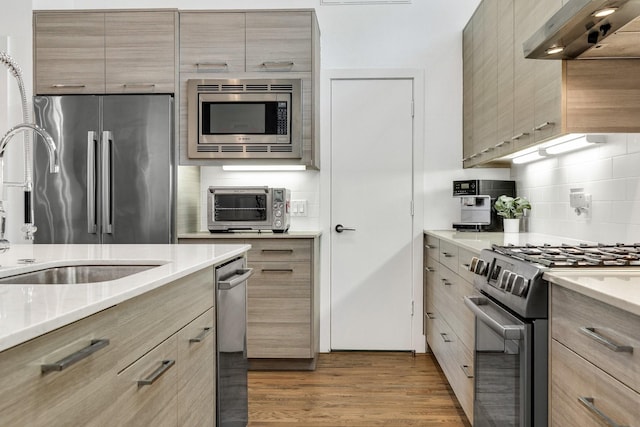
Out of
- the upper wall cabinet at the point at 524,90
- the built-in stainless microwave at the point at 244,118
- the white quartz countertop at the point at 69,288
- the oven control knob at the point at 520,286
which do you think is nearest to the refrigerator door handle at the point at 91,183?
the built-in stainless microwave at the point at 244,118

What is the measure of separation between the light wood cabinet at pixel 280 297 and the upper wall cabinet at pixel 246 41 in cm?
118

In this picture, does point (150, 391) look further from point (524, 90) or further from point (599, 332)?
point (524, 90)

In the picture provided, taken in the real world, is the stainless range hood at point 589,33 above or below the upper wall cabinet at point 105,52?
below

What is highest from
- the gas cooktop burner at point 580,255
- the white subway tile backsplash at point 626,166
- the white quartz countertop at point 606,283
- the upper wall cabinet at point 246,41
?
the upper wall cabinet at point 246,41

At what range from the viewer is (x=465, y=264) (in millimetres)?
2635

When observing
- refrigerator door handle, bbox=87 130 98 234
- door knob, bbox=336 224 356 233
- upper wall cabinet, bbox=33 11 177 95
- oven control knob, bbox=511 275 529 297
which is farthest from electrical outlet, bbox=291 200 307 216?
oven control knob, bbox=511 275 529 297

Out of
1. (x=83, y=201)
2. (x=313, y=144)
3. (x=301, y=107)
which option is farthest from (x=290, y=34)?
(x=83, y=201)

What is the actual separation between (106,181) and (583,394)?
10.00 feet

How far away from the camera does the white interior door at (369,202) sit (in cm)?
410

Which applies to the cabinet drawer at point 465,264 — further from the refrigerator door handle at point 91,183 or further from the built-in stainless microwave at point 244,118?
the refrigerator door handle at point 91,183

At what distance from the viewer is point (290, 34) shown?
11.7 ft

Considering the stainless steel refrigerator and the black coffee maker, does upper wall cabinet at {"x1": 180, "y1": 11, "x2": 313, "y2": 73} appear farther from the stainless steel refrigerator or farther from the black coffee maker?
the black coffee maker

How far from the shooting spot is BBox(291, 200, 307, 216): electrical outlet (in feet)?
13.3

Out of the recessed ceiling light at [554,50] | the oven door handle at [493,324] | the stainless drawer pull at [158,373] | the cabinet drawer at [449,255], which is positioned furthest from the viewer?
the cabinet drawer at [449,255]
